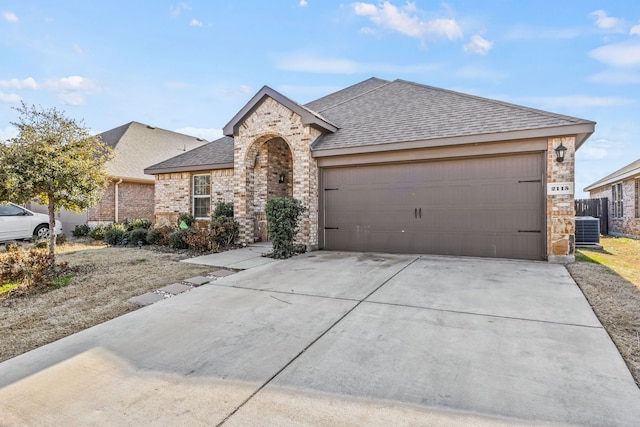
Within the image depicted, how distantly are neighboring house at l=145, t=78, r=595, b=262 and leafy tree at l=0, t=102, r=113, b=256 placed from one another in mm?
4008

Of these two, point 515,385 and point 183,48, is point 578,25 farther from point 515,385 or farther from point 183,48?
point 183,48

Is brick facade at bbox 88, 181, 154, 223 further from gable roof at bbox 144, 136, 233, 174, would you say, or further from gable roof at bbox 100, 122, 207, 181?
gable roof at bbox 144, 136, 233, 174

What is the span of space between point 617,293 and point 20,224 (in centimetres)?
1603

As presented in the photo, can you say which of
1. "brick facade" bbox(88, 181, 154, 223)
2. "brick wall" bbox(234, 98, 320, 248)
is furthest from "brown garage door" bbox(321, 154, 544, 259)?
"brick facade" bbox(88, 181, 154, 223)

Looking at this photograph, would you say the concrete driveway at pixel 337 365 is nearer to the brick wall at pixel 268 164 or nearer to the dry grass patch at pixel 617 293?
the dry grass patch at pixel 617 293

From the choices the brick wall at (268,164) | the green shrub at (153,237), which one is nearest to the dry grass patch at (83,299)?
the green shrub at (153,237)

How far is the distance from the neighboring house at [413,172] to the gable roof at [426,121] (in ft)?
0.09

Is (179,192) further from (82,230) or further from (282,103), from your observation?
(282,103)

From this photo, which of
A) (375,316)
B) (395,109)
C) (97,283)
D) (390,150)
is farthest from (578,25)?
(97,283)

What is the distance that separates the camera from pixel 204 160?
1157 centimetres

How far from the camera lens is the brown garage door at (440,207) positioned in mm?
7082

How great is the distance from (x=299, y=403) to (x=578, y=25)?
39.5ft

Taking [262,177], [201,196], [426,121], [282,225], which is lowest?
[282,225]

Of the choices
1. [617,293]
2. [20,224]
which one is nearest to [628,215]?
[617,293]
